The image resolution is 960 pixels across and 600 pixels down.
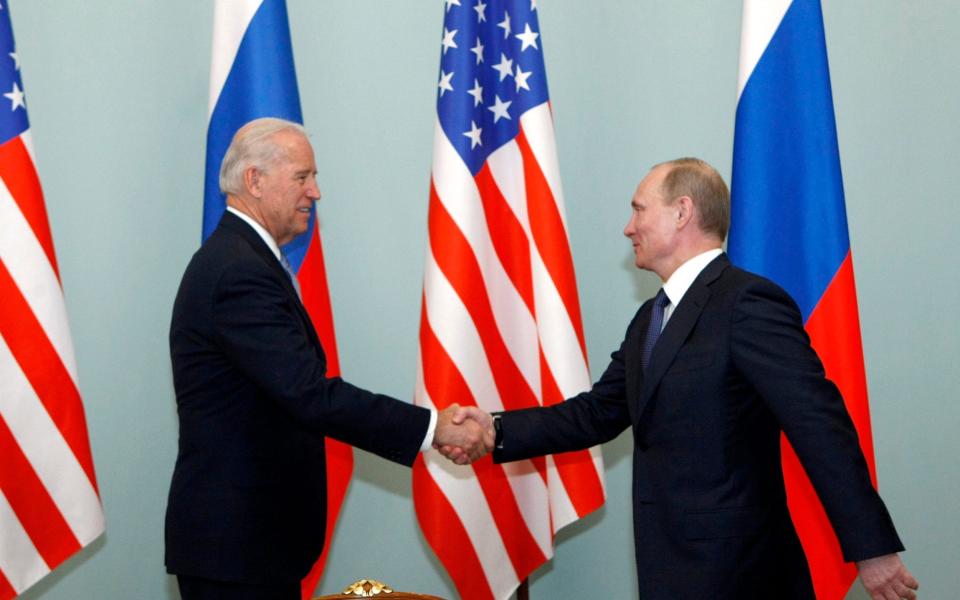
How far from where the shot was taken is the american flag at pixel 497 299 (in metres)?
3.48

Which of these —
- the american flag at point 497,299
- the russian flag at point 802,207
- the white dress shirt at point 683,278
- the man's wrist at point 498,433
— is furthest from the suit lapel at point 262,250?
the russian flag at point 802,207

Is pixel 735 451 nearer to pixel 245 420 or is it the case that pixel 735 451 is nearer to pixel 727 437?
pixel 727 437

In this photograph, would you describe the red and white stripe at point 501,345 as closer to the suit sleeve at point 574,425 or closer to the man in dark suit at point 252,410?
the suit sleeve at point 574,425

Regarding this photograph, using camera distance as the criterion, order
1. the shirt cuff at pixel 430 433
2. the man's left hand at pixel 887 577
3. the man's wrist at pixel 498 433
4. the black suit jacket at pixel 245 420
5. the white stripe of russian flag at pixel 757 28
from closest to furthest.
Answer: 1. the man's left hand at pixel 887 577
2. the black suit jacket at pixel 245 420
3. the shirt cuff at pixel 430 433
4. the man's wrist at pixel 498 433
5. the white stripe of russian flag at pixel 757 28

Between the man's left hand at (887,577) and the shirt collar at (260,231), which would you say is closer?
the man's left hand at (887,577)

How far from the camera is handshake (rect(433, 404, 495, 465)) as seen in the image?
9.91ft

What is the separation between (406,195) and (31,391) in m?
1.51

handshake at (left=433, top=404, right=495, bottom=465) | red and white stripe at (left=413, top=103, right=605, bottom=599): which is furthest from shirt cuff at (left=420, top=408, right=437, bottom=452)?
red and white stripe at (left=413, top=103, right=605, bottom=599)

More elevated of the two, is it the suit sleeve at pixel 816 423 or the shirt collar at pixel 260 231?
the shirt collar at pixel 260 231

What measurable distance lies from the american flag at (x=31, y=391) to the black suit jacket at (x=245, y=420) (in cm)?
77

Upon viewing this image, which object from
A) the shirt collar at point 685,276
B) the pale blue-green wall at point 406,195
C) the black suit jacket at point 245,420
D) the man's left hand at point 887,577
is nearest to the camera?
the man's left hand at point 887,577

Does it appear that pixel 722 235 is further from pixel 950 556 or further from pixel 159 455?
pixel 159 455

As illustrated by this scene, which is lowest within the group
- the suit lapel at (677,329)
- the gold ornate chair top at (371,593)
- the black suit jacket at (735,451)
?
the gold ornate chair top at (371,593)

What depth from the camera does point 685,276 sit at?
2662 mm
